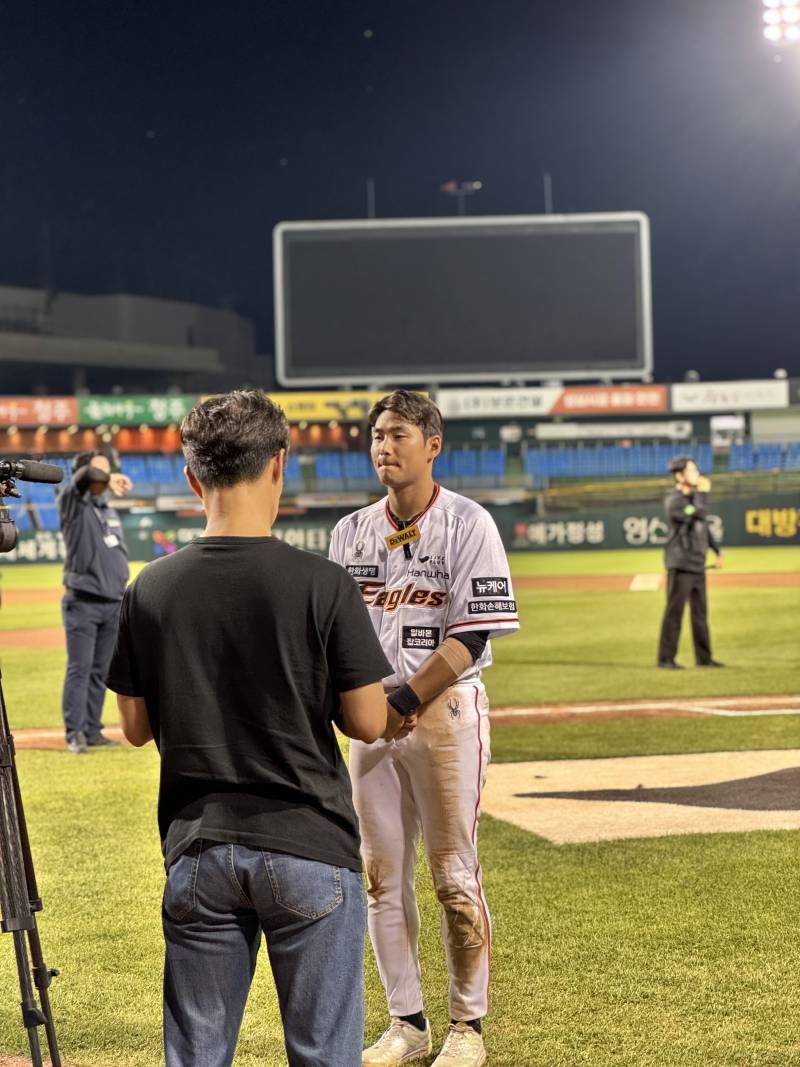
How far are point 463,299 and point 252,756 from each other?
48.1 metres

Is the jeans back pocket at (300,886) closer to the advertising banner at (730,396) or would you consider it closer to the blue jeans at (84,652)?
the blue jeans at (84,652)

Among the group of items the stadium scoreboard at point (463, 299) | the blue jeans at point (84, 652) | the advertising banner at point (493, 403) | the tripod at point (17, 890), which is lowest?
the blue jeans at point (84, 652)

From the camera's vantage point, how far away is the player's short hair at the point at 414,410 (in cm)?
425

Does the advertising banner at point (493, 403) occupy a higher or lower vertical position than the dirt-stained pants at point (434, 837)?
higher

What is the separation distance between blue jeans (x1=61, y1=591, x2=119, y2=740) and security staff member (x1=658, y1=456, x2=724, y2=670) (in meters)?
6.71

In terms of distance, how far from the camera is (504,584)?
4191 millimetres

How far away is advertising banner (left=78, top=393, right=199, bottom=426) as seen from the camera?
2087 inches

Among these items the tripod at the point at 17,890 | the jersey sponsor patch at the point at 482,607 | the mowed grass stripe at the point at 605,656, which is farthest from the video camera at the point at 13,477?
the mowed grass stripe at the point at 605,656

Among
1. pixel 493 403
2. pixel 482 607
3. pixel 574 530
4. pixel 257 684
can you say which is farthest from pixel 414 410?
pixel 493 403

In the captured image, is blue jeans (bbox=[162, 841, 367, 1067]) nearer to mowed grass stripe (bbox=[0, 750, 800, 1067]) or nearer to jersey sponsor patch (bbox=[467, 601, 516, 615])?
jersey sponsor patch (bbox=[467, 601, 516, 615])

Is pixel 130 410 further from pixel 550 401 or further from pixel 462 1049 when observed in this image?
pixel 462 1049

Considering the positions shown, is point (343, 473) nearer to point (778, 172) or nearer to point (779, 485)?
point (779, 485)

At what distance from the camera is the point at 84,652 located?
1009cm

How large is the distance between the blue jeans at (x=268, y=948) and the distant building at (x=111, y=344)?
86136mm
